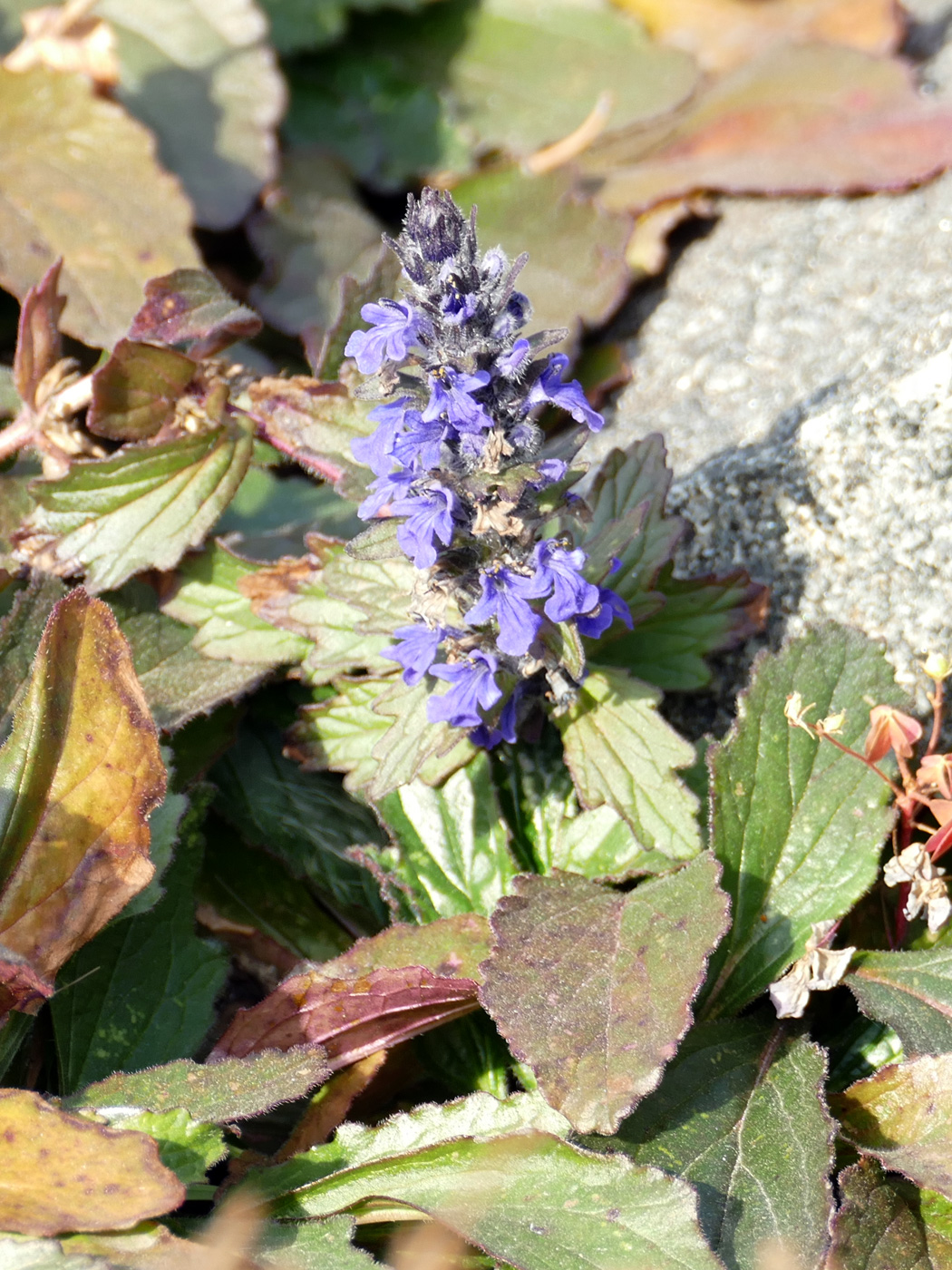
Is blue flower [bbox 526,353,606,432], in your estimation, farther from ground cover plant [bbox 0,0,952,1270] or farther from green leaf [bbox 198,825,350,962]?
green leaf [bbox 198,825,350,962]

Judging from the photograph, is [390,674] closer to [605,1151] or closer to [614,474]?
[614,474]

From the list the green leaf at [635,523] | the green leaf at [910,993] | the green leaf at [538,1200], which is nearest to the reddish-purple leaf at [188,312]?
the green leaf at [635,523]

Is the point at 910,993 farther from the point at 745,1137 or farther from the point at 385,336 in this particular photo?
the point at 385,336

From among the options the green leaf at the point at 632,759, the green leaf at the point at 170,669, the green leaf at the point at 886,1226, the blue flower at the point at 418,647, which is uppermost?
the blue flower at the point at 418,647

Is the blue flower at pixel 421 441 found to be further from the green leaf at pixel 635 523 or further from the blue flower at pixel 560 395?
the green leaf at pixel 635 523

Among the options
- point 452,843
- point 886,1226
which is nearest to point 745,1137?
point 886,1226
